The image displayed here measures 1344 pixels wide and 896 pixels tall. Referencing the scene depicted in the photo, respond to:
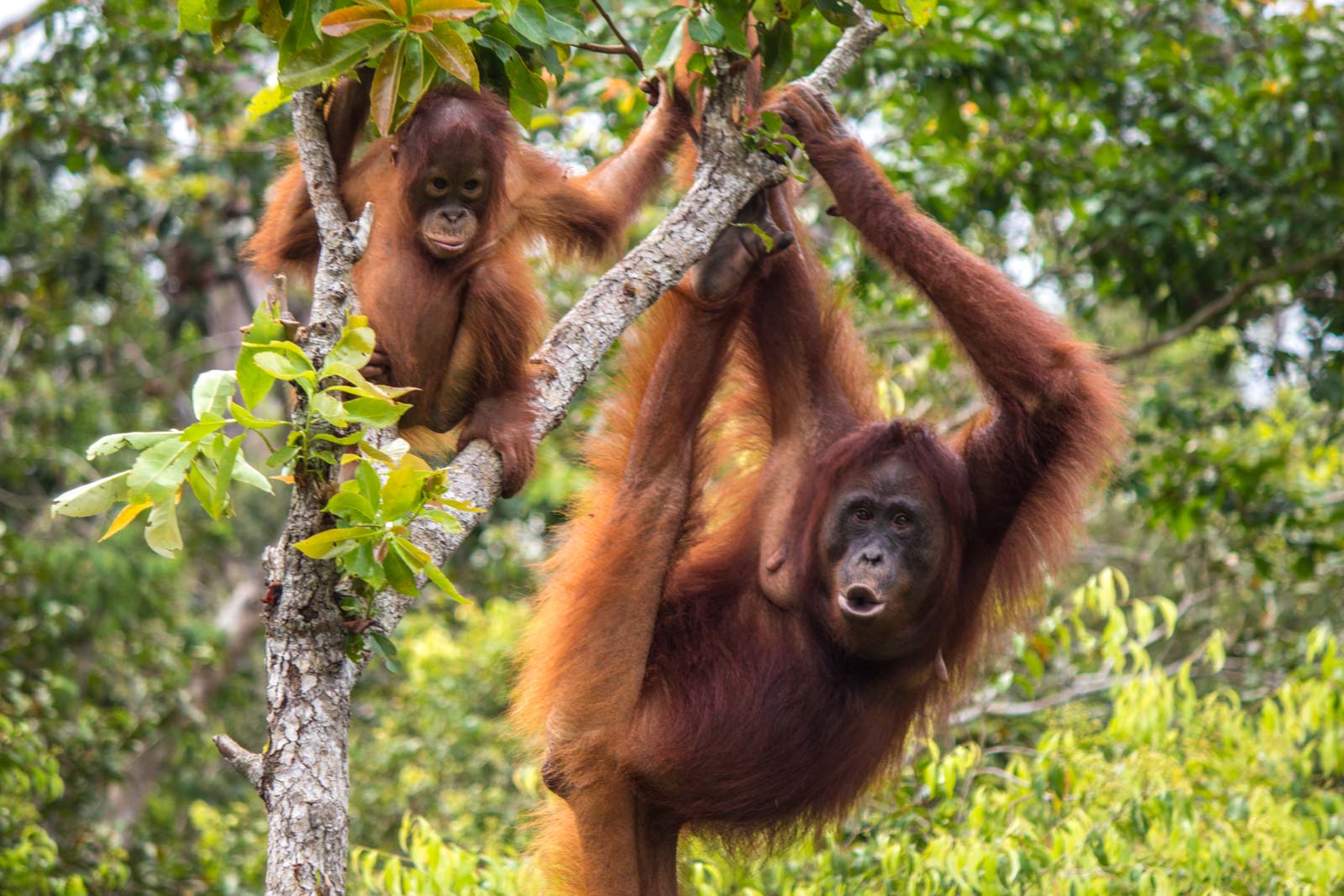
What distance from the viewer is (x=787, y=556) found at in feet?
11.6

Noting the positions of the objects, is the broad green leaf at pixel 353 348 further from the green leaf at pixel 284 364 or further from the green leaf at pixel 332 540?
the green leaf at pixel 332 540

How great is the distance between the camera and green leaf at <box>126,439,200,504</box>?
200 cm

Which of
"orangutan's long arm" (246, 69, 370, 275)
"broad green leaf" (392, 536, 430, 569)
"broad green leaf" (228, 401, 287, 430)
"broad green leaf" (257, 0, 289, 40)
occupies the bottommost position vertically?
"broad green leaf" (392, 536, 430, 569)

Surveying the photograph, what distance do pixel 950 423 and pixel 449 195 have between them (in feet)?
9.80

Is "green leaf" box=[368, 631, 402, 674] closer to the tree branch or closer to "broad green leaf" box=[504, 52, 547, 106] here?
"broad green leaf" box=[504, 52, 547, 106]

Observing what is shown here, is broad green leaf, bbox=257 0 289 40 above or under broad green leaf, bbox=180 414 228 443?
above

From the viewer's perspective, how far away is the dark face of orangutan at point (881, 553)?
326 centimetres

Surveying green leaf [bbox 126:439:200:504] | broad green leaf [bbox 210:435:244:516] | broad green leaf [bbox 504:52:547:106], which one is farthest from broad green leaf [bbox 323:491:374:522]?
broad green leaf [bbox 504:52:547:106]

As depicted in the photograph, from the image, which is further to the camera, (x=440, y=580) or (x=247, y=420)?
(x=440, y=580)

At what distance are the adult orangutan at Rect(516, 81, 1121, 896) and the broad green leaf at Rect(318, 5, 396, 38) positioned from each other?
1274 millimetres

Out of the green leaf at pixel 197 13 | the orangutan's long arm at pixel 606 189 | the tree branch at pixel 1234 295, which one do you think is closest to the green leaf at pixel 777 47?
the orangutan's long arm at pixel 606 189

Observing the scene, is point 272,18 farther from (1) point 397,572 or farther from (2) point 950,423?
(2) point 950,423

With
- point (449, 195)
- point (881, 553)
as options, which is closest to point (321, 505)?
point (449, 195)

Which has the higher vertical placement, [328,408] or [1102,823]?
[328,408]
